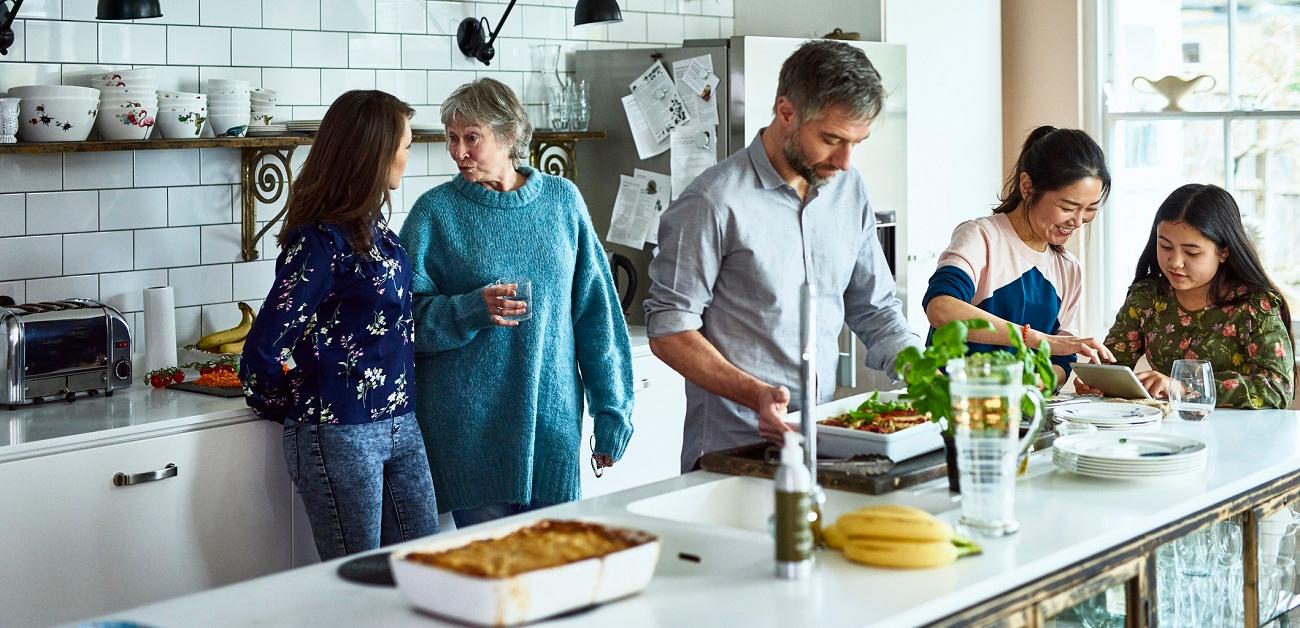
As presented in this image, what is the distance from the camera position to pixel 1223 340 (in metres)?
3.30

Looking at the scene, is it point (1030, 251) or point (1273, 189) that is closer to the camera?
point (1030, 251)

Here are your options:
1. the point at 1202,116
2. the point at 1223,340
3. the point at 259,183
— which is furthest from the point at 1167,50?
the point at 259,183

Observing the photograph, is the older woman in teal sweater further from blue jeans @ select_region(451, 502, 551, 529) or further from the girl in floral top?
the girl in floral top

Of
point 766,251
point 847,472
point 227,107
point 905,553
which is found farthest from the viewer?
point 227,107

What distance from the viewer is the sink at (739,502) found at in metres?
2.23

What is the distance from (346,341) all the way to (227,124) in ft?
3.35

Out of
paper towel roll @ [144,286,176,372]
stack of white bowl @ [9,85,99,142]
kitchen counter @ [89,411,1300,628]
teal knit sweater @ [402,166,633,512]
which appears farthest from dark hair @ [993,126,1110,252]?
stack of white bowl @ [9,85,99,142]

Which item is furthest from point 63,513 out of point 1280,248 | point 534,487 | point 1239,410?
point 1280,248

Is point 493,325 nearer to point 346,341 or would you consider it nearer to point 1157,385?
point 346,341

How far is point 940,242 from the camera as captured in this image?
520cm

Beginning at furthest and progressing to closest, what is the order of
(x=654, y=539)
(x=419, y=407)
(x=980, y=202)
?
(x=980, y=202) < (x=419, y=407) < (x=654, y=539)

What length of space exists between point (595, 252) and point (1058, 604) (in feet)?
5.56

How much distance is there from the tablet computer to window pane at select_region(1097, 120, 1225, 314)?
249 centimetres

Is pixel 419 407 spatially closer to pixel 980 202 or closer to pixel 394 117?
pixel 394 117
